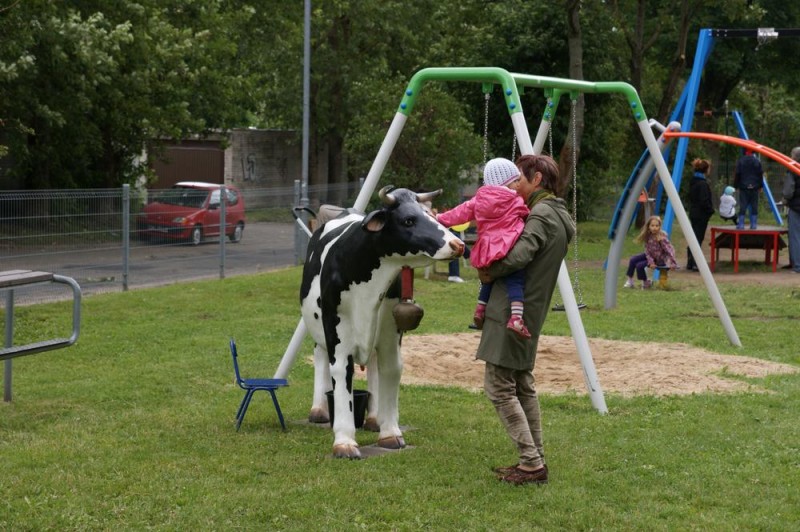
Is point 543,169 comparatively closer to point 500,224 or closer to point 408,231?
point 500,224

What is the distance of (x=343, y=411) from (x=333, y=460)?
0.34 meters

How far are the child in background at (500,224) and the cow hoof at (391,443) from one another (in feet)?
4.04

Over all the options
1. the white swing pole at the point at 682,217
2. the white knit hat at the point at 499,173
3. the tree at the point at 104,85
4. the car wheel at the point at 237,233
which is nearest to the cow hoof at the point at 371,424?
the white knit hat at the point at 499,173

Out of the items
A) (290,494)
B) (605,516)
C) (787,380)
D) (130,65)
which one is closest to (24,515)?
(290,494)

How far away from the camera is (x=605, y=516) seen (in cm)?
610

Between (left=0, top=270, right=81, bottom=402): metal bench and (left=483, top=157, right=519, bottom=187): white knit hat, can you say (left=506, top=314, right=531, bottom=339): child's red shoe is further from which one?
(left=0, top=270, right=81, bottom=402): metal bench

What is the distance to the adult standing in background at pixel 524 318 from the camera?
651 cm

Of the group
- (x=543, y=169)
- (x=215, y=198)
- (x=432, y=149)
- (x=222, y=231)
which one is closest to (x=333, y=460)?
(x=543, y=169)

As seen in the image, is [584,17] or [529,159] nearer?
[529,159]

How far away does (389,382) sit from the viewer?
7707mm

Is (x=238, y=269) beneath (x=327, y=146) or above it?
beneath

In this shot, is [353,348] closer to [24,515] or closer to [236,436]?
[236,436]

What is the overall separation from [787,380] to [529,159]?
459 cm

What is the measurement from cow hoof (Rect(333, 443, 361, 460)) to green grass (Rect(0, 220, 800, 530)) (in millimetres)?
83
